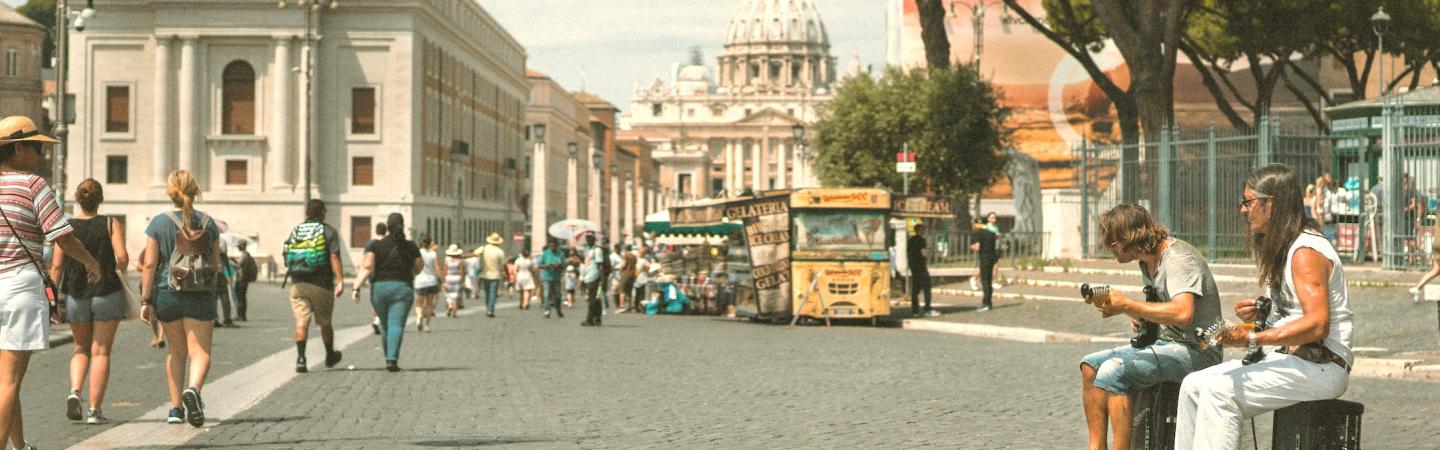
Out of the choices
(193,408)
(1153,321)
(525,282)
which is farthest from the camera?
(525,282)

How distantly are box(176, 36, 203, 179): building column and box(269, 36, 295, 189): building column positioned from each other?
9.44 feet

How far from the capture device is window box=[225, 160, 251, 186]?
73.6 meters

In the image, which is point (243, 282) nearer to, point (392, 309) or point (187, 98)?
point (392, 309)

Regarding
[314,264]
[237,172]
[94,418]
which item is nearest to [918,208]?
[314,264]

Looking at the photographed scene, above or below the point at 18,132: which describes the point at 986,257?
below

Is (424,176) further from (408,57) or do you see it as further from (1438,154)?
(1438,154)

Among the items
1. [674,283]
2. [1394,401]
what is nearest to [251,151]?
[674,283]

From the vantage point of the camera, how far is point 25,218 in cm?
801

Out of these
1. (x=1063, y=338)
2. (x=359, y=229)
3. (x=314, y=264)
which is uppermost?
(x=359, y=229)

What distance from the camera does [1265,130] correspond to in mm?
23328

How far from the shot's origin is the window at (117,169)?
73375 millimetres

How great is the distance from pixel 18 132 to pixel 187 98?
218 feet

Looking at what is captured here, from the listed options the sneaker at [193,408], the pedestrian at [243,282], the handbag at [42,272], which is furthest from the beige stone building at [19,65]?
the handbag at [42,272]

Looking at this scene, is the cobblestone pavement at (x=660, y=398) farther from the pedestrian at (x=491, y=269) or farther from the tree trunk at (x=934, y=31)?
the tree trunk at (x=934, y=31)
